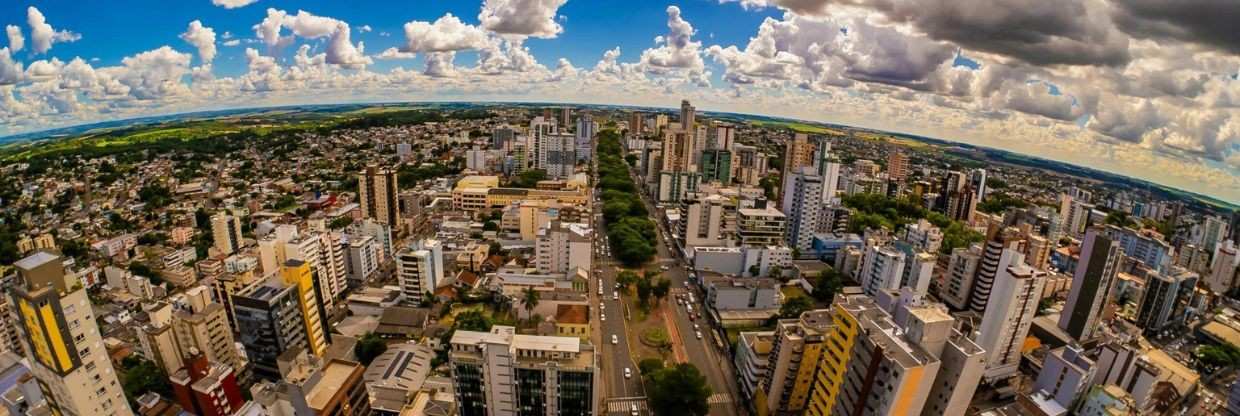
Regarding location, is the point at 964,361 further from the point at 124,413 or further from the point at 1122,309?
the point at 1122,309

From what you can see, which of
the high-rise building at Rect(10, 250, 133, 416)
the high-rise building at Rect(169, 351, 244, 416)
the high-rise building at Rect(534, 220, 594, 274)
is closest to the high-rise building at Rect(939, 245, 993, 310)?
the high-rise building at Rect(534, 220, 594, 274)

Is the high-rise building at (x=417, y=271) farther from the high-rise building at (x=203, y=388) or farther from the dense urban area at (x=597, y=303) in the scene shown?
the high-rise building at (x=203, y=388)

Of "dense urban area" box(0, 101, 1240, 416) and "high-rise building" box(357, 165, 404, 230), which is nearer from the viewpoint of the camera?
"dense urban area" box(0, 101, 1240, 416)

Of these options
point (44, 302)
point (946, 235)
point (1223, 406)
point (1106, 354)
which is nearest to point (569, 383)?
point (44, 302)

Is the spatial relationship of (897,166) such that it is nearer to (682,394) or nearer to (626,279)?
(626,279)

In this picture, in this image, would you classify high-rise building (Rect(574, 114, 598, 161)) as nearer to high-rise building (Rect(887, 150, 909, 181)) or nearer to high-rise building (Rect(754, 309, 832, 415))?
high-rise building (Rect(887, 150, 909, 181))
